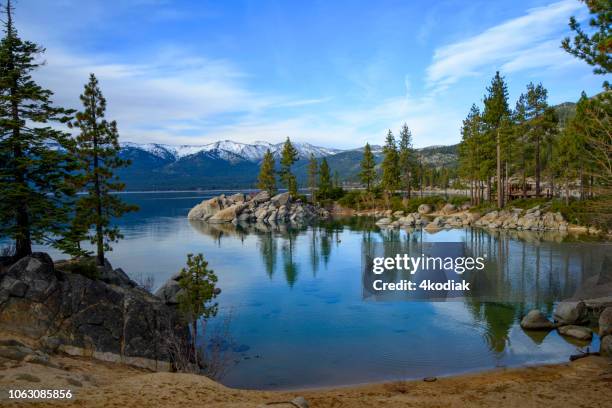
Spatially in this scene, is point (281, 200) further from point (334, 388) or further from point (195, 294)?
point (334, 388)

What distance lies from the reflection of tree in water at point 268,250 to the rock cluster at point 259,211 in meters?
22.7

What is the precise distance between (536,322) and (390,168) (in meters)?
76.8

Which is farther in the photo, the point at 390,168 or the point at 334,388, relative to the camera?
the point at 390,168

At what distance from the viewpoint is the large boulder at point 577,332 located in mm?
20578

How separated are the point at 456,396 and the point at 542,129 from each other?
65.3 metres

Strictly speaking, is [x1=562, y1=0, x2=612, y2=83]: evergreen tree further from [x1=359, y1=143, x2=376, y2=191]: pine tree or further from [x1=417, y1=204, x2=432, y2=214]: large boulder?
[x1=359, y1=143, x2=376, y2=191]: pine tree

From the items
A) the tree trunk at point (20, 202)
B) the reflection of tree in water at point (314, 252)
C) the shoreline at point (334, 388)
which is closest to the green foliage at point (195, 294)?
the shoreline at point (334, 388)

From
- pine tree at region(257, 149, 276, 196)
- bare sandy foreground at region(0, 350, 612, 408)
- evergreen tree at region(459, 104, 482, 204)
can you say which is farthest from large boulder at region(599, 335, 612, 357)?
pine tree at region(257, 149, 276, 196)

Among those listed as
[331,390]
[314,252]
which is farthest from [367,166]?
[331,390]

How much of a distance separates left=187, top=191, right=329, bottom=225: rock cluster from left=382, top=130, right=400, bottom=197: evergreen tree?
15.2 m

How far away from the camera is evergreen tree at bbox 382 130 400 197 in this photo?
322 ft

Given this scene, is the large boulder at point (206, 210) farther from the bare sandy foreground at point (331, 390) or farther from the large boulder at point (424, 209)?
the bare sandy foreground at point (331, 390)

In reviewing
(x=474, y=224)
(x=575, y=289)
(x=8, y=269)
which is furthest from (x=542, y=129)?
(x=8, y=269)

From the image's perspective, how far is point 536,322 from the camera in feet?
73.4
